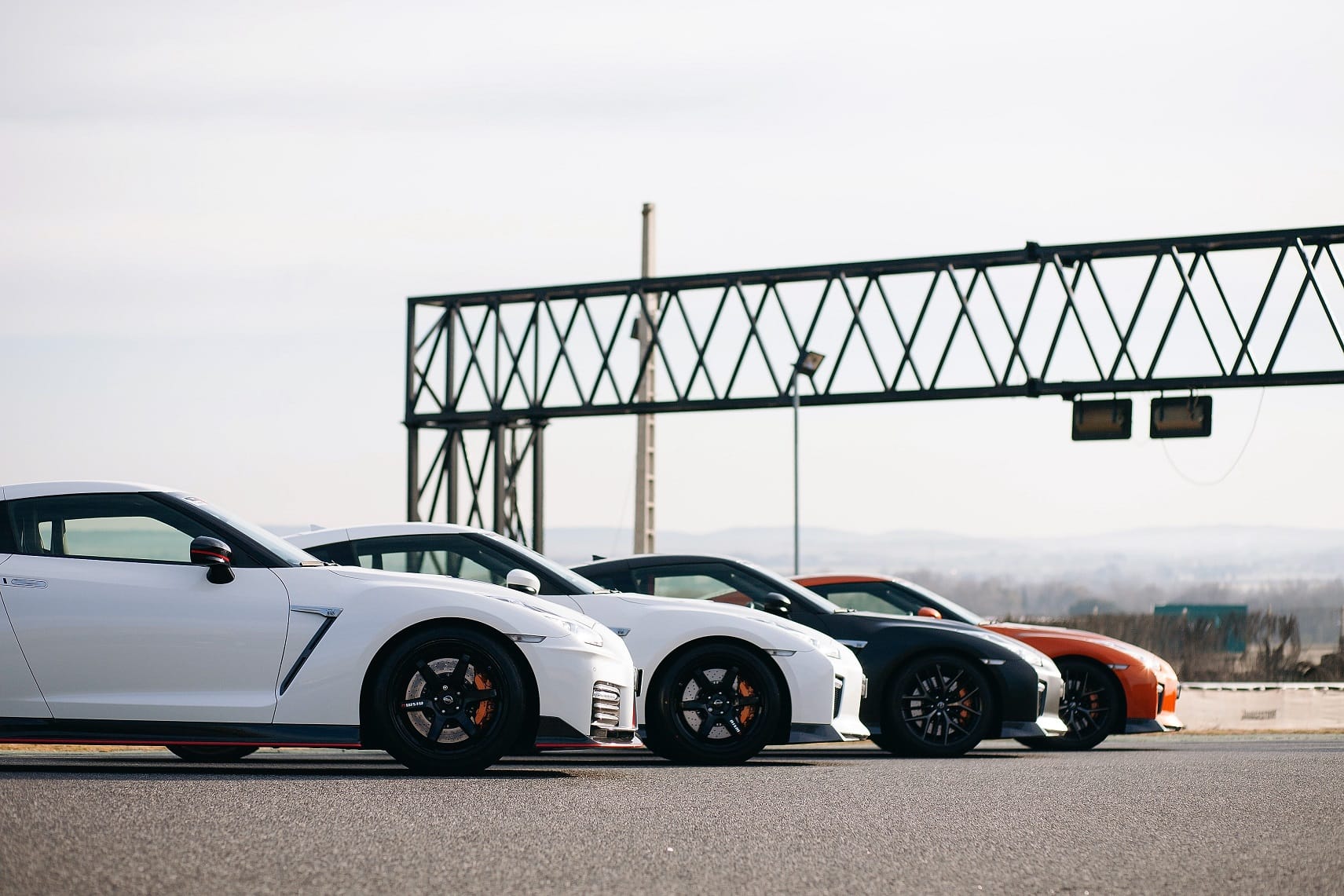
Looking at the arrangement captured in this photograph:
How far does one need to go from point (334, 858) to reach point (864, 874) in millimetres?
1695

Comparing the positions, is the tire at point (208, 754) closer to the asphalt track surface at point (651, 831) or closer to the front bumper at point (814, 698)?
the asphalt track surface at point (651, 831)

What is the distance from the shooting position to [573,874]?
5812 mm

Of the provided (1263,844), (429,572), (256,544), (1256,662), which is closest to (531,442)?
(1256,662)

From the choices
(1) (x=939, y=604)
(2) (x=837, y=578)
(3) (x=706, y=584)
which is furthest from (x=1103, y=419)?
(3) (x=706, y=584)

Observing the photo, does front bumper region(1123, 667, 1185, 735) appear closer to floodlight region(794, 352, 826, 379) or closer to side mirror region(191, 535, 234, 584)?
side mirror region(191, 535, 234, 584)

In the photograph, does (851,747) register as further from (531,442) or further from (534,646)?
(531,442)

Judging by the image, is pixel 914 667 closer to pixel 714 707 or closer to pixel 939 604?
pixel 714 707

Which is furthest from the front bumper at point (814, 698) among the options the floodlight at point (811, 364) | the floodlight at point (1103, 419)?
the floodlight at point (811, 364)

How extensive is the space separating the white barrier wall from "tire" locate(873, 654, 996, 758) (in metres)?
12.8

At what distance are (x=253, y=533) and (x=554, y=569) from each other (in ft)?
7.77

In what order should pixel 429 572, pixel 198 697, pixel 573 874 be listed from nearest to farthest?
1. pixel 573 874
2. pixel 198 697
3. pixel 429 572

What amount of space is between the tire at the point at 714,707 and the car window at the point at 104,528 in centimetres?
298

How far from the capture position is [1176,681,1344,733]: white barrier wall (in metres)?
24.9

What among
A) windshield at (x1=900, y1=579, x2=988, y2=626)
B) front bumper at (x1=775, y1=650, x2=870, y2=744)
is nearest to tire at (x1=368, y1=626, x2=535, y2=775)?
front bumper at (x1=775, y1=650, x2=870, y2=744)
